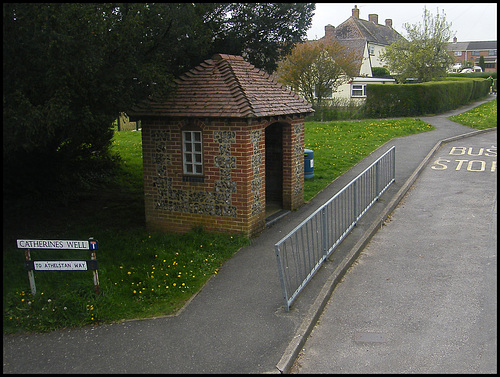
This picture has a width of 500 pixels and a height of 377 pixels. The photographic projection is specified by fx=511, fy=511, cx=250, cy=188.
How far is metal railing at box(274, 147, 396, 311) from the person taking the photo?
7109 millimetres

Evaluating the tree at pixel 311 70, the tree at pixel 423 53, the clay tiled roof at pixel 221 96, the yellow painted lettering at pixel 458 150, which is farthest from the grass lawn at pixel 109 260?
the tree at pixel 423 53

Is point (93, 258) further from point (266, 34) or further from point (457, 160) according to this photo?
point (457, 160)

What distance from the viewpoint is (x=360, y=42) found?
159ft

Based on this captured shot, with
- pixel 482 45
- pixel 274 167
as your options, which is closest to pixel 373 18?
pixel 482 45

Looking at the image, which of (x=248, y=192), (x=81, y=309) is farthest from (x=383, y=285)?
(x=81, y=309)

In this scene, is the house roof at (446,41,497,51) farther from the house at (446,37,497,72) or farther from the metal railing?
the metal railing

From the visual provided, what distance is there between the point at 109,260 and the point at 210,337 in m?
3.33

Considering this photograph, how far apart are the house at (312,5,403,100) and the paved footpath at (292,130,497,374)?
30325 millimetres

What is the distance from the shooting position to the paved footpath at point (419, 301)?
586 cm

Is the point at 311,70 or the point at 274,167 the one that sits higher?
the point at 311,70

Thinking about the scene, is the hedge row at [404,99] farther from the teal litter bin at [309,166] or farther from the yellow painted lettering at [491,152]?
the teal litter bin at [309,166]

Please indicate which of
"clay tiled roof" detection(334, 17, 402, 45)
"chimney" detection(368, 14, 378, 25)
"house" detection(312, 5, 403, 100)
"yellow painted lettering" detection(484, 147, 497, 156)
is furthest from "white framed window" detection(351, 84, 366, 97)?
"chimney" detection(368, 14, 378, 25)

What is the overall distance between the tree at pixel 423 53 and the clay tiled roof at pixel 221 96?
28.9 m

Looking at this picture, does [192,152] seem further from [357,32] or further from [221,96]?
[357,32]
